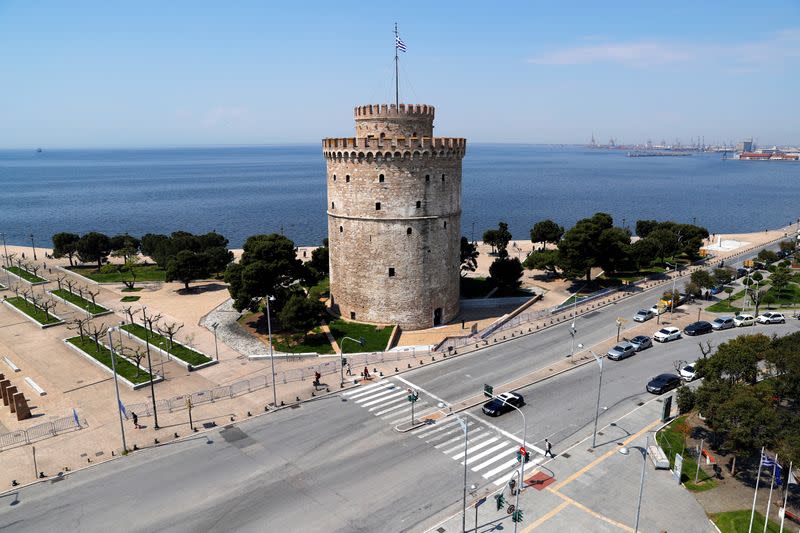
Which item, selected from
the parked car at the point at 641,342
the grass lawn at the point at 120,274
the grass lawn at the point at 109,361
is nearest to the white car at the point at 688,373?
the parked car at the point at 641,342

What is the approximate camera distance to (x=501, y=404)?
3388cm

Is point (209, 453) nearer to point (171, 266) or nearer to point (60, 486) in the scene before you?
point (60, 486)

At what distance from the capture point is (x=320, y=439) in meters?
31.1

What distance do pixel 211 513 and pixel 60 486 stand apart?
9041 mm

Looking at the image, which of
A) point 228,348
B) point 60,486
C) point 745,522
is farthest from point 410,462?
point 228,348

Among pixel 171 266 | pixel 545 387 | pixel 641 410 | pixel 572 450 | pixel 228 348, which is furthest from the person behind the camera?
pixel 171 266

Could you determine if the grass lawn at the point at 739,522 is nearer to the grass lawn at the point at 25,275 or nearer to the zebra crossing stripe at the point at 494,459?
the zebra crossing stripe at the point at 494,459

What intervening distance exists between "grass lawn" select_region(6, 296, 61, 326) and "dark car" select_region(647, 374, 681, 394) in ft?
181

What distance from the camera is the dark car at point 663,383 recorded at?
1431 inches

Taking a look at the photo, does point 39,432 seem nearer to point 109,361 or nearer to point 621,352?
point 109,361

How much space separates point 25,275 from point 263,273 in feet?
148

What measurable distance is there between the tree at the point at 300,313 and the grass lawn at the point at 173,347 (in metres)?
7.20

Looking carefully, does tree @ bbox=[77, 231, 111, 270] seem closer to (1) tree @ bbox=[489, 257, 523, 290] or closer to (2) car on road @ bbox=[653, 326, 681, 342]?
(1) tree @ bbox=[489, 257, 523, 290]

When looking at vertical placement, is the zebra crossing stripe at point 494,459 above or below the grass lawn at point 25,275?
below
